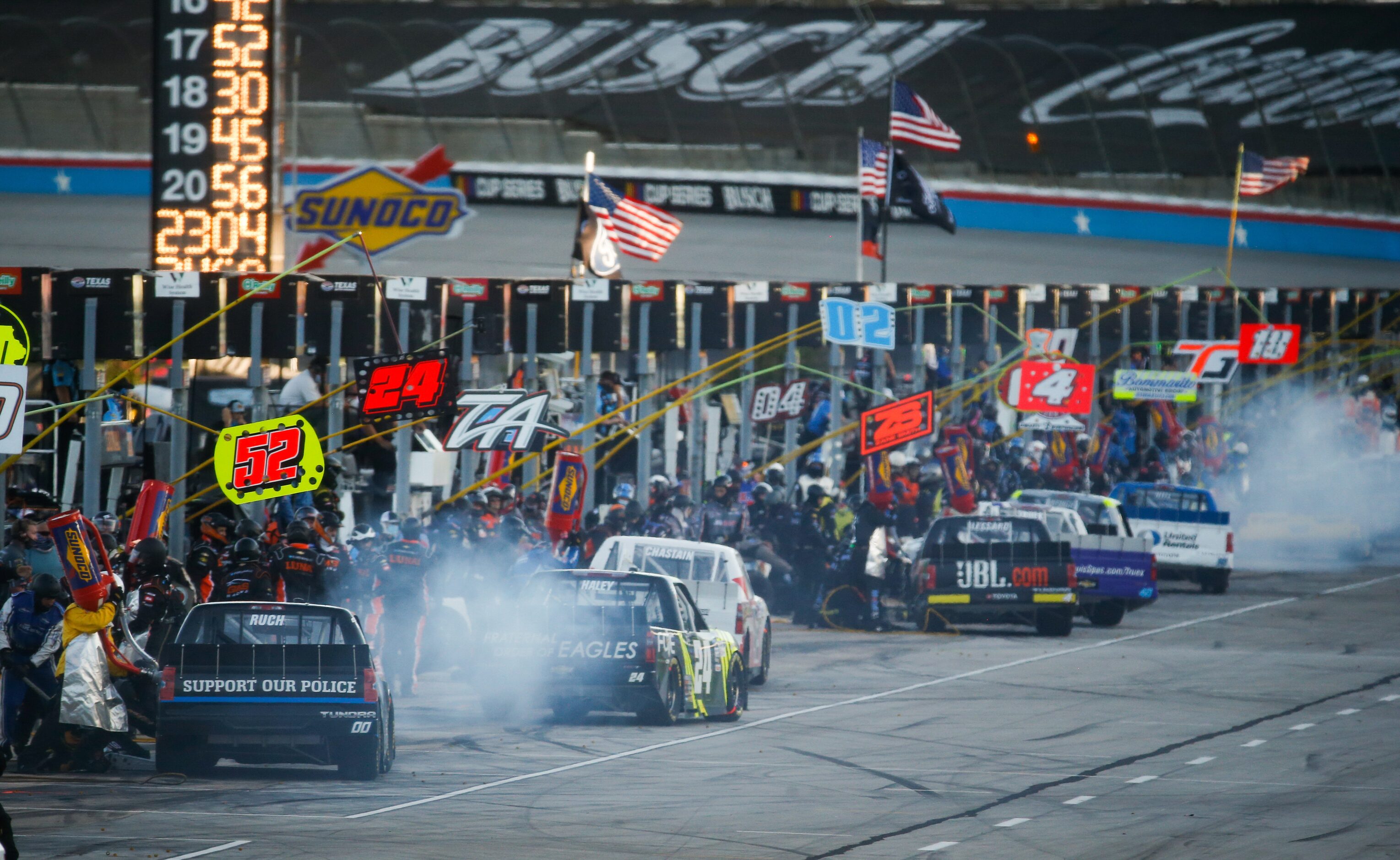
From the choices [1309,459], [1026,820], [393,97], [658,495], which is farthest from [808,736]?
[393,97]

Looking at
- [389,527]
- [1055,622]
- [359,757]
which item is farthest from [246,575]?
[1055,622]

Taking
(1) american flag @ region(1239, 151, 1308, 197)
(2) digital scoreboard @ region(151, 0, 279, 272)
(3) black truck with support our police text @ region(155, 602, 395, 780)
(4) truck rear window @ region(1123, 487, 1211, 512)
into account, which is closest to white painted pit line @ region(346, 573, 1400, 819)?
(3) black truck with support our police text @ region(155, 602, 395, 780)

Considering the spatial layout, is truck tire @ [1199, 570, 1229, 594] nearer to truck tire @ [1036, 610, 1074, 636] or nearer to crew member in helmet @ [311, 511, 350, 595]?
truck tire @ [1036, 610, 1074, 636]

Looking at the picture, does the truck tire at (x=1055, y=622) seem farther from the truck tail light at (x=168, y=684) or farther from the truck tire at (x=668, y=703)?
the truck tail light at (x=168, y=684)

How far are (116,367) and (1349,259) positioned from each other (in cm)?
3635

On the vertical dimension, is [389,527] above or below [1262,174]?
below

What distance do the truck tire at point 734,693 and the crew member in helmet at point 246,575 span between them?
384 centimetres

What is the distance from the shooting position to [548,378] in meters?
32.2

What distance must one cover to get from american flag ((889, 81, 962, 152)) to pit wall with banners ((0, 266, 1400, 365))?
104 inches

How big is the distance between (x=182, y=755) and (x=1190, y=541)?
19.9 metres

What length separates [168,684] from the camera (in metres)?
12.9

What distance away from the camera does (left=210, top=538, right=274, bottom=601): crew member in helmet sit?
1544cm

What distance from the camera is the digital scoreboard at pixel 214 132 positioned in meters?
27.2

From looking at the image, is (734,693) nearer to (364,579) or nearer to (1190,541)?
(364,579)
